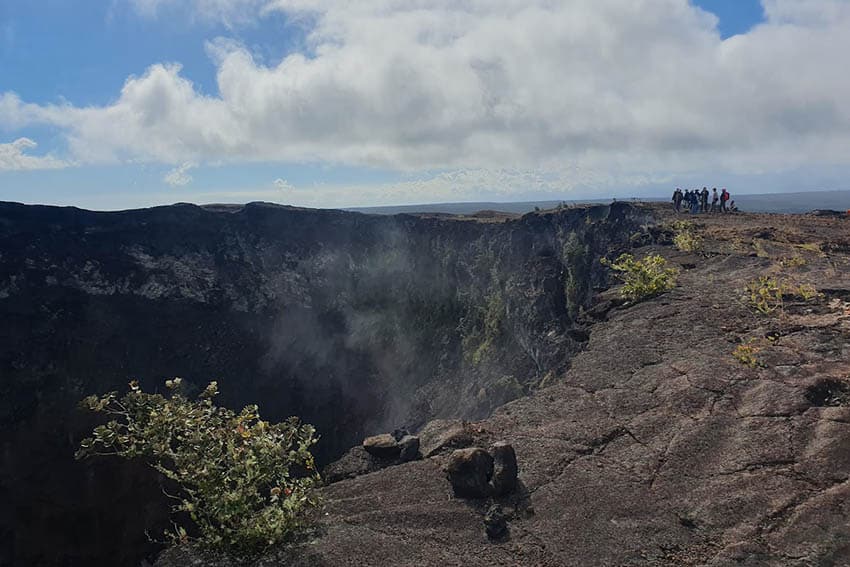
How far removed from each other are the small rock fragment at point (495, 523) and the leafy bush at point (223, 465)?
223 centimetres

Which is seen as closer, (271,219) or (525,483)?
(525,483)

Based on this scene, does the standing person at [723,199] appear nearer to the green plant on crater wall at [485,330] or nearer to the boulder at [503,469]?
the green plant on crater wall at [485,330]

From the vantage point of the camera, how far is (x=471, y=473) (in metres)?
6.76

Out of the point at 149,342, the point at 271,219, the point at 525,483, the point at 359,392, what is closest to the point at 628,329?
the point at 525,483

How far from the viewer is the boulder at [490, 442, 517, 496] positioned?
21.9 feet

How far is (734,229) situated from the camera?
72.5 ft

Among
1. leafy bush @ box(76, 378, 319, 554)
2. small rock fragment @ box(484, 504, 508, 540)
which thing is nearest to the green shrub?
small rock fragment @ box(484, 504, 508, 540)

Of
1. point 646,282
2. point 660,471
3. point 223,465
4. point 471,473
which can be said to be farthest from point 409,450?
point 646,282

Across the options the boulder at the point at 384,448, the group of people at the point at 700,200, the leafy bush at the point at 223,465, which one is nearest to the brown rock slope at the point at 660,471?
the leafy bush at the point at 223,465

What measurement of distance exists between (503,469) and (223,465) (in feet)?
12.2

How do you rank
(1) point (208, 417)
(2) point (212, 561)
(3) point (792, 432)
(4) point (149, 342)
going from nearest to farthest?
(2) point (212, 561) → (3) point (792, 432) → (1) point (208, 417) → (4) point (149, 342)

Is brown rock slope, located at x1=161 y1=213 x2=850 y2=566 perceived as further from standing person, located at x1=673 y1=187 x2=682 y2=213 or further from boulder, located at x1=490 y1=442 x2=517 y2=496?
standing person, located at x1=673 y1=187 x2=682 y2=213

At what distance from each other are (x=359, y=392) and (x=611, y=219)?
21326 millimetres

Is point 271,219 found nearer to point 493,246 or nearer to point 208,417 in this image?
point 493,246
